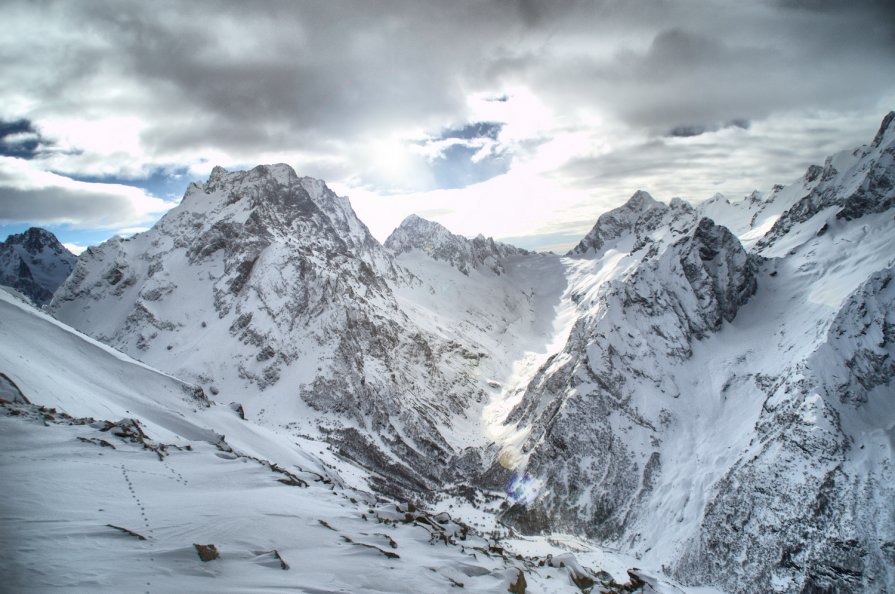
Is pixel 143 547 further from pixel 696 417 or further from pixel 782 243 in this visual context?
pixel 782 243

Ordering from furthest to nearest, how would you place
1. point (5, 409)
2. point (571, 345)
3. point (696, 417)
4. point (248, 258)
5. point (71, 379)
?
point (248, 258)
point (571, 345)
point (696, 417)
point (71, 379)
point (5, 409)

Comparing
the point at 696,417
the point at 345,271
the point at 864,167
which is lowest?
the point at 696,417

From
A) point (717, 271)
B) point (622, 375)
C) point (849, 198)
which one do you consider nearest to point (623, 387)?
point (622, 375)

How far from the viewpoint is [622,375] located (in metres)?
85.4

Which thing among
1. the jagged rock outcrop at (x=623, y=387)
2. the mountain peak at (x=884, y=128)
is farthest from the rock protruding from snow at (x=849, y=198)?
the jagged rock outcrop at (x=623, y=387)

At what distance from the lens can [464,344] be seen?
603ft

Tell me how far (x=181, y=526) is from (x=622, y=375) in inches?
3217

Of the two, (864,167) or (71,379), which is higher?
(864,167)

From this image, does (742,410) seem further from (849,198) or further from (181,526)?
(181,526)

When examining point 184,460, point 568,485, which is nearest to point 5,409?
point 184,460

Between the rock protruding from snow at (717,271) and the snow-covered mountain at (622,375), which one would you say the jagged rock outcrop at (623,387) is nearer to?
the rock protruding from snow at (717,271)

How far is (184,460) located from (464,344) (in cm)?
15881

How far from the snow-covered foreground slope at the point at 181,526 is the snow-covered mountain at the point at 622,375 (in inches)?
1653

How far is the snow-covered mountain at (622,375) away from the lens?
54.1m
